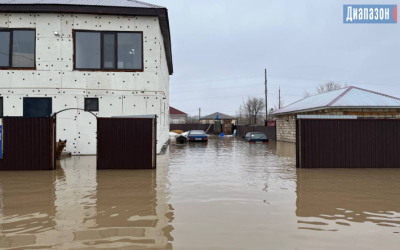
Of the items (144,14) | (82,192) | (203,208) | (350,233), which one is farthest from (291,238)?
(144,14)

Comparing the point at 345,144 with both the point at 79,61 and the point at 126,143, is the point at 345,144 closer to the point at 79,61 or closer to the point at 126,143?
the point at 126,143

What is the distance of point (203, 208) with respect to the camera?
6242 millimetres

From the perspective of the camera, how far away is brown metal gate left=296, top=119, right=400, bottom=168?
11836mm

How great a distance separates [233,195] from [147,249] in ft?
11.4

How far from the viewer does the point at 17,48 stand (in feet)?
51.3

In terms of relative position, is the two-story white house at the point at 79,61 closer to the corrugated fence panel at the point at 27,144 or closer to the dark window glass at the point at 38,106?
the dark window glass at the point at 38,106

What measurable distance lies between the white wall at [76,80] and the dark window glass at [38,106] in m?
0.23

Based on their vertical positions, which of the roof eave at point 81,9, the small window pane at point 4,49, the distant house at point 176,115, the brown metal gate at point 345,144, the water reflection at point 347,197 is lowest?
the water reflection at point 347,197

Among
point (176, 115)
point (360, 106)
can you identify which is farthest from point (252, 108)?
point (360, 106)

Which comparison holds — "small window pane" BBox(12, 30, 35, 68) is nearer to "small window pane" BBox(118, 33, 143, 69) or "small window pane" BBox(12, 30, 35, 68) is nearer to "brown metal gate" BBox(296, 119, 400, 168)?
"small window pane" BBox(118, 33, 143, 69)

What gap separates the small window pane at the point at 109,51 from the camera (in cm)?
1603

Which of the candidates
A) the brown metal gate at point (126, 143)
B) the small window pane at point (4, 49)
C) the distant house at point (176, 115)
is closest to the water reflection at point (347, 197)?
the brown metal gate at point (126, 143)

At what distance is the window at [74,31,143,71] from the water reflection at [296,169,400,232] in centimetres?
1044

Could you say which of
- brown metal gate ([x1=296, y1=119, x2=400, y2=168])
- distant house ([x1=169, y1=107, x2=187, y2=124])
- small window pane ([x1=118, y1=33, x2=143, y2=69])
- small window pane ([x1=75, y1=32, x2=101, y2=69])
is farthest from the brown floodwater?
distant house ([x1=169, y1=107, x2=187, y2=124])
